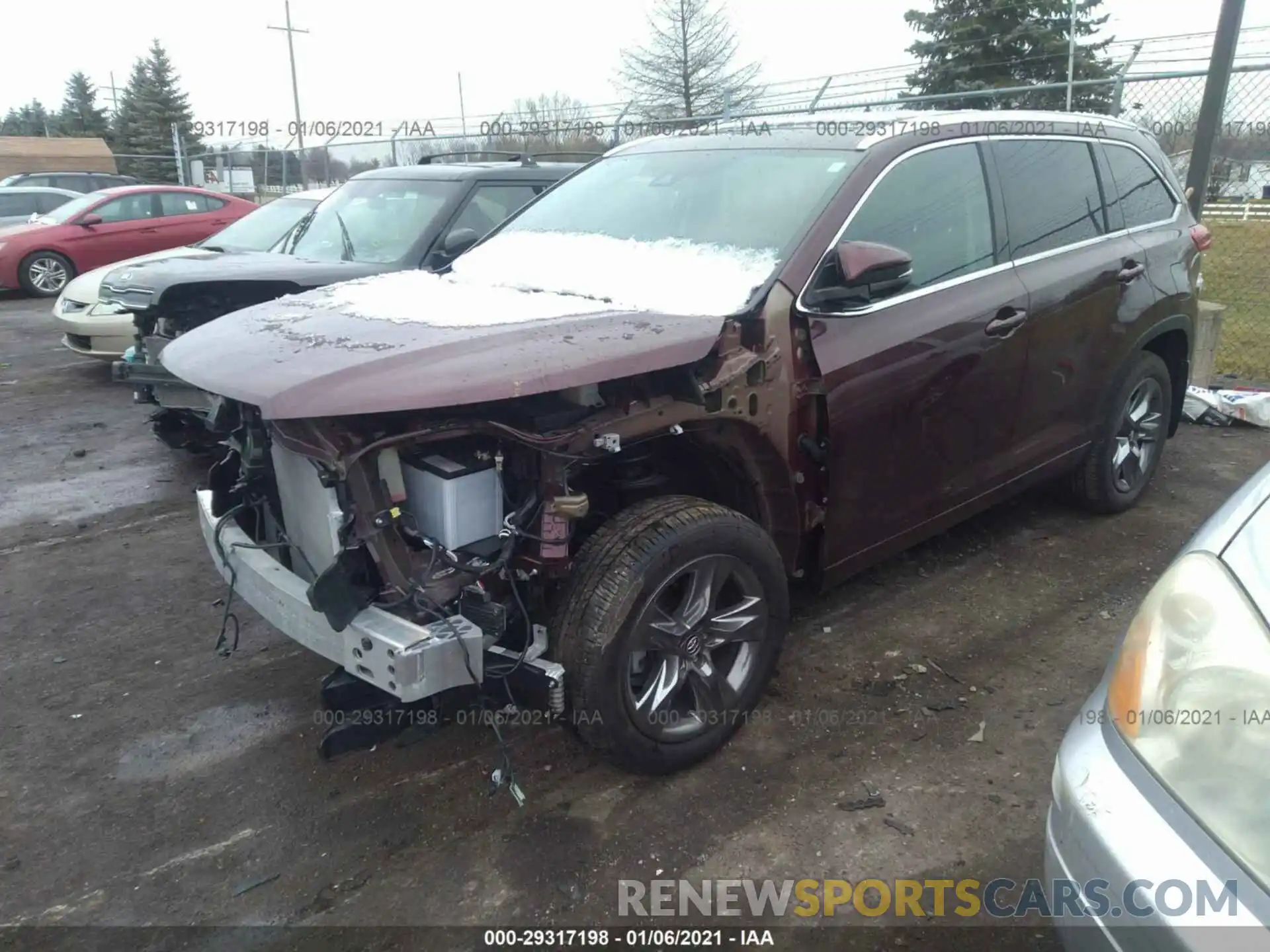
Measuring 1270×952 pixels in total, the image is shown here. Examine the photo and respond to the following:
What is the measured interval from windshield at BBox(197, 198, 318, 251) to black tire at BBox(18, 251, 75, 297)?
680 centimetres

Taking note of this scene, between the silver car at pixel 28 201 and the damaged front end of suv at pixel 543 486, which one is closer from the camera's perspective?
the damaged front end of suv at pixel 543 486

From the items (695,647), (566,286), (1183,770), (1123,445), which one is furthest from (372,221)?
(1183,770)

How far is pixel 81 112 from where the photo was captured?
2014 inches

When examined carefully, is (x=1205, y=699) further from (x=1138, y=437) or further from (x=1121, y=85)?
(x=1121, y=85)

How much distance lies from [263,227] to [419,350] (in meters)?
6.63

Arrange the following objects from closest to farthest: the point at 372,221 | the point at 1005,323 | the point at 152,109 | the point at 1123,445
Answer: the point at 1005,323, the point at 1123,445, the point at 372,221, the point at 152,109

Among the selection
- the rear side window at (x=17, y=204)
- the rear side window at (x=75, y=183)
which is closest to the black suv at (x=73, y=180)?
the rear side window at (x=75, y=183)

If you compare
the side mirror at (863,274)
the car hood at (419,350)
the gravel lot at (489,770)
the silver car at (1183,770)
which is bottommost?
Answer: the gravel lot at (489,770)

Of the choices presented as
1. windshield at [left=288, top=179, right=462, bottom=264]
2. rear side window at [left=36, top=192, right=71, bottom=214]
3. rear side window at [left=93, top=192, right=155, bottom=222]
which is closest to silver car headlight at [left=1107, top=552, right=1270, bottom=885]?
windshield at [left=288, top=179, right=462, bottom=264]

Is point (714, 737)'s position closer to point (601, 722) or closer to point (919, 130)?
point (601, 722)

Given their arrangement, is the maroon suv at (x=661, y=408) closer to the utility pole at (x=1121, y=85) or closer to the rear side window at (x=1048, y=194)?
the rear side window at (x=1048, y=194)

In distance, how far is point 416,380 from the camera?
235cm

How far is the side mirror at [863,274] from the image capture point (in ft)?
9.87

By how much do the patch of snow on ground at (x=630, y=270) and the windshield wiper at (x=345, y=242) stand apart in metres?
2.77
